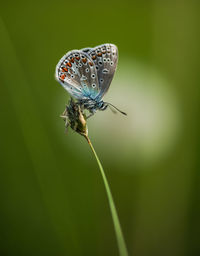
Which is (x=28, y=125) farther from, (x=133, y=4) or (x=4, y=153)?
(x=133, y=4)

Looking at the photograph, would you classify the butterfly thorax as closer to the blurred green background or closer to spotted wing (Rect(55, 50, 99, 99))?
spotted wing (Rect(55, 50, 99, 99))

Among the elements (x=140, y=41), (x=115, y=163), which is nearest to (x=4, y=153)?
(x=115, y=163)

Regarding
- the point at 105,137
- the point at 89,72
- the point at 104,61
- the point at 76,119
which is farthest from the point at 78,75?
the point at 105,137

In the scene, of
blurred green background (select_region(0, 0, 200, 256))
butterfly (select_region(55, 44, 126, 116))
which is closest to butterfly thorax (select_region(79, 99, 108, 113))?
butterfly (select_region(55, 44, 126, 116))

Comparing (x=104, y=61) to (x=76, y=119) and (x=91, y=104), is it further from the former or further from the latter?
(x=76, y=119)

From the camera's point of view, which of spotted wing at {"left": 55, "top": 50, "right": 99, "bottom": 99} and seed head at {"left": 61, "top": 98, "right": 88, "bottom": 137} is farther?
spotted wing at {"left": 55, "top": 50, "right": 99, "bottom": 99}

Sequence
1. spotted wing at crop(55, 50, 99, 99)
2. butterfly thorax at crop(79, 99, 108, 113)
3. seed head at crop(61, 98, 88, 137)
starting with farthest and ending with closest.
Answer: butterfly thorax at crop(79, 99, 108, 113)
spotted wing at crop(55, 50, 99, 99)
seed head at crop(61, 98, 88, 137)
